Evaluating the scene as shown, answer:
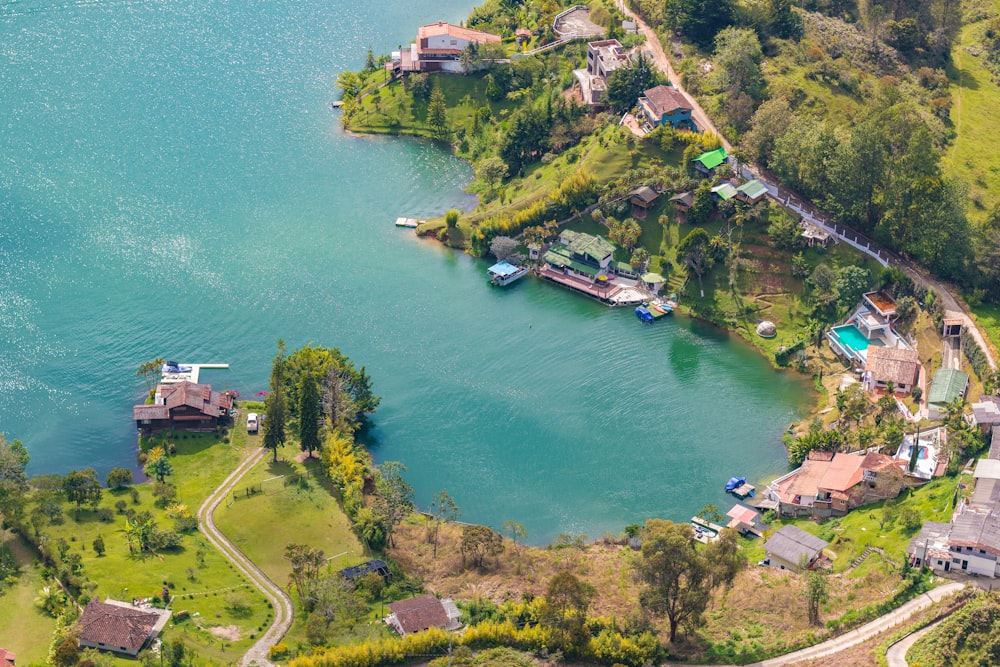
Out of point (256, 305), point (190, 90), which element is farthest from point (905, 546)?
point (190, 90)

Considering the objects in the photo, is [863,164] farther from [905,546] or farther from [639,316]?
[905,546]

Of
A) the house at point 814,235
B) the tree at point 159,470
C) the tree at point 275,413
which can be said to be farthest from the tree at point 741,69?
the tree at point 159,470

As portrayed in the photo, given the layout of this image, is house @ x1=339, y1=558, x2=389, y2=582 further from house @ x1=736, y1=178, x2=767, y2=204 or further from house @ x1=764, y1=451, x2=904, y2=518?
house @ x1=736, y1=178, x2=767, y2=204

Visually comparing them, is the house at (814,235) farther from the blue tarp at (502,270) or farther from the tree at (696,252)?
the blue tarp at (502,270)

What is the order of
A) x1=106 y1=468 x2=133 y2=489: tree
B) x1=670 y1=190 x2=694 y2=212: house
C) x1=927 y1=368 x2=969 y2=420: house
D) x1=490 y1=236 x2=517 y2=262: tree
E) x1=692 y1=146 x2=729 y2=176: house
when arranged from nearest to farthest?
x1=106 y1=468 x2=133 y2=489: tree → x1=927 y1=368 x2=969 y2=420: house → x1=490 y1=236 x2=517 y2=262: tree → x1=670 y1=190 x2=694 y2=212: house → x1=692 y1=146 x2=729 y2=176: house

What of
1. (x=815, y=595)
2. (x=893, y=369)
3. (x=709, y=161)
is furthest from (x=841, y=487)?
(x=709, y=161)

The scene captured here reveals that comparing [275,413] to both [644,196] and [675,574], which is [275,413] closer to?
[675,574]

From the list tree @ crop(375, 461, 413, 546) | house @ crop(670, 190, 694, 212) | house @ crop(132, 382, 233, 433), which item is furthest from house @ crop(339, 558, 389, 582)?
house @ crop(670, 190, 694, 212)
